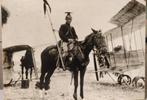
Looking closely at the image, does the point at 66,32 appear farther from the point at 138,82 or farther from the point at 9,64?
the point at 138,82

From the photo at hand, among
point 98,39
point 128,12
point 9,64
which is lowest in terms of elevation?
point 9,64

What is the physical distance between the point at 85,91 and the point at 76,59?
0.60 feet

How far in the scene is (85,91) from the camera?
1.91 meters

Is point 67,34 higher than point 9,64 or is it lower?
higher

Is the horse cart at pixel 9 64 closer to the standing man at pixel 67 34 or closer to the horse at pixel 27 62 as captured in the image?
the horse at pixel 27 62

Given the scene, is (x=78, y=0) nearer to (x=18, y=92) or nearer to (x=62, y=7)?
(x=62, y=7)

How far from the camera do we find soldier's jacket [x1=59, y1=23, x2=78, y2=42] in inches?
73.5

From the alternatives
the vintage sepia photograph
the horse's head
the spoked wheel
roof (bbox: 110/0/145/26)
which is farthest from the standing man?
the spoked wheel

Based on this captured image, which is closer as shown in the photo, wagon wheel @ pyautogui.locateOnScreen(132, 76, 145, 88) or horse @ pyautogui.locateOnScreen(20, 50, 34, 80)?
horse @ pyautogui.locateOnScreen(20, 50, 34, 80)

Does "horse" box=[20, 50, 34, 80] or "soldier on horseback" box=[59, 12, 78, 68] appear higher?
"soldier on horseback" box=[59, 12, 78, 68]

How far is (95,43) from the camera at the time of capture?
6.29 ft

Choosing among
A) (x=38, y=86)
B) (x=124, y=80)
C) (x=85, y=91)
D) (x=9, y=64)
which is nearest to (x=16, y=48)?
(x=9, y=64)

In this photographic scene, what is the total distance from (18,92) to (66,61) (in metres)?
0.31

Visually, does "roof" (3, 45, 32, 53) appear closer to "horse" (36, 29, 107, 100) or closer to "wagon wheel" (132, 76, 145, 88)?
"horse" (36, 29, 107, 100)
